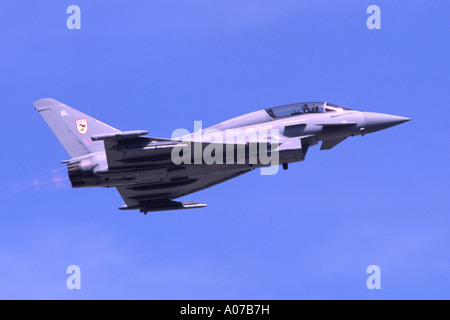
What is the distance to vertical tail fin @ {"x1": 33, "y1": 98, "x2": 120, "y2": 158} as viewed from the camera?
102 feet

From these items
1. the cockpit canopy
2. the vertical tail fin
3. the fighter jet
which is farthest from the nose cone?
the vertical tail fin

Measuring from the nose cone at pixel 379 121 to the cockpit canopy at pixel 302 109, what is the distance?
3.58 ft

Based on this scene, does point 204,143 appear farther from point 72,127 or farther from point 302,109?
point 72,127

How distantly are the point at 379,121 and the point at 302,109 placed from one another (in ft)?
9.79

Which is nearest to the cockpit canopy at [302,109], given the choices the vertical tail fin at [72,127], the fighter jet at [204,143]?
the fighter jet at [204,143]

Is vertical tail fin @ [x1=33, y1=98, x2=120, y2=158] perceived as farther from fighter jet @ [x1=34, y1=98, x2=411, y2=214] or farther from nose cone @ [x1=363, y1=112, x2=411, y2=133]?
nose cone @ [x1=363, y1=112, x2=411, y2=133]

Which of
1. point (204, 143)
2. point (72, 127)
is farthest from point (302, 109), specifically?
point (72, 127)

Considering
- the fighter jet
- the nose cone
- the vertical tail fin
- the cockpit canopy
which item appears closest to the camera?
the fighter jet

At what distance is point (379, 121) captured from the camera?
30641mm

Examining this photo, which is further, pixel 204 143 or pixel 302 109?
pixel 302 109

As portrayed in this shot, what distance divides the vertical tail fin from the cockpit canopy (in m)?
6.19

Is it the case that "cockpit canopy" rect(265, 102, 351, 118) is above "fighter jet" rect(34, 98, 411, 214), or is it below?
above

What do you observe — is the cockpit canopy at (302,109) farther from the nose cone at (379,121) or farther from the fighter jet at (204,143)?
the nose cone at (379,121)

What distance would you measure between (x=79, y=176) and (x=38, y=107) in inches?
158
